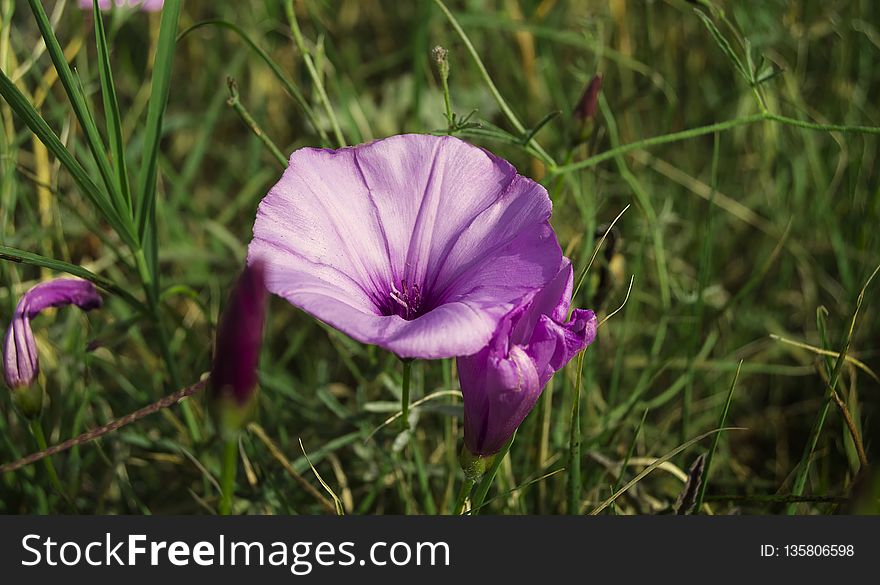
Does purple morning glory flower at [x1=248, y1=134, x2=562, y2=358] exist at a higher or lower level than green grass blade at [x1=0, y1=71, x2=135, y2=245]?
lower


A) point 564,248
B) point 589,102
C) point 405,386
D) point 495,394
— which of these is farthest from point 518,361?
point 564,248

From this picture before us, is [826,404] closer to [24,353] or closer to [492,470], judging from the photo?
[492,470]

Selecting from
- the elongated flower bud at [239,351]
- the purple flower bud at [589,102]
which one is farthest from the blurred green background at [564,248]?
the elongated flower bud at [239,351]

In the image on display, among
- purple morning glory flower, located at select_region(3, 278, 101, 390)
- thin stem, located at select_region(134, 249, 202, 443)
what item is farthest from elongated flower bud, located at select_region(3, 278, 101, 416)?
thin stem, located at select_region(134, 249, 202, 443)

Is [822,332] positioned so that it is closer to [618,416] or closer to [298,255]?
[618,416]

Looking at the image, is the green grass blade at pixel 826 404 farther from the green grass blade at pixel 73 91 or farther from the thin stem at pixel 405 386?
the green grass blade at pixel 73 91

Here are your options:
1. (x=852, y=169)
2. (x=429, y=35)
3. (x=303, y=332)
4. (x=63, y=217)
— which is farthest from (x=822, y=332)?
(x=63, y=217)

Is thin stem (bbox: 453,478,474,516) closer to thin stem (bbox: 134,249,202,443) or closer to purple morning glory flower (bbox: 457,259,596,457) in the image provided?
purple morning glory flower (bbox: 457,259,596,457)
